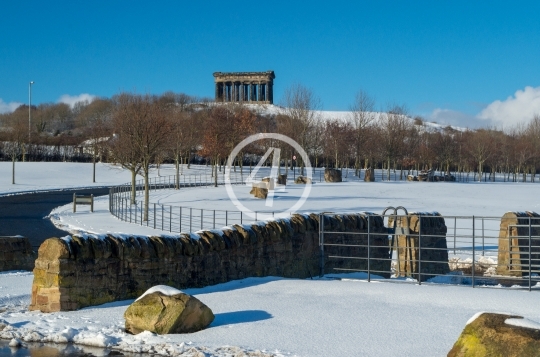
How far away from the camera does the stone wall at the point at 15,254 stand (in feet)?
50.9

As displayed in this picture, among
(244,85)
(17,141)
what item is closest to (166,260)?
(17,141)

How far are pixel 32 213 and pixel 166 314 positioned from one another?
2825cm

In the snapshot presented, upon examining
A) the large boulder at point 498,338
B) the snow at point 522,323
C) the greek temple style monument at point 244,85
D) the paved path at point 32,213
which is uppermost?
the greek temple style monument at point 244,85

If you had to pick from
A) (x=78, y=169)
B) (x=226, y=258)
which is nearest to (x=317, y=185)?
(x=78, y=169)

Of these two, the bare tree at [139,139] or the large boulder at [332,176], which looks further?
the large boulder at [332,176]

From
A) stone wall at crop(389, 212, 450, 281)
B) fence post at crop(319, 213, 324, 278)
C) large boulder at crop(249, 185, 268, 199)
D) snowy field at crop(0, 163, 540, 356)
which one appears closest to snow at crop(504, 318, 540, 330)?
snowy field at crop(0, 163, 540, 356)

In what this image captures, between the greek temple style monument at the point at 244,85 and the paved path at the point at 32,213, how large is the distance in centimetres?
8502

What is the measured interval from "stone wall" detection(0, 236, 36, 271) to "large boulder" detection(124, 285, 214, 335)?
24.0ft

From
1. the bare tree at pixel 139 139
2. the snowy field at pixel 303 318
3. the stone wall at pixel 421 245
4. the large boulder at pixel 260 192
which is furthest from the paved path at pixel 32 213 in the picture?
the snowy field at pixel 303 318

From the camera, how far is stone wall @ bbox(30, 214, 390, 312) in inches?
415

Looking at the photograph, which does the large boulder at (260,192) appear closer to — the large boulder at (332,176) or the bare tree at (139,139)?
the bare tree at (139,139)

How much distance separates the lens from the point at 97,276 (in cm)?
1087

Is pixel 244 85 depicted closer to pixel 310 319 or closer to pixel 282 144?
pixel 282 144

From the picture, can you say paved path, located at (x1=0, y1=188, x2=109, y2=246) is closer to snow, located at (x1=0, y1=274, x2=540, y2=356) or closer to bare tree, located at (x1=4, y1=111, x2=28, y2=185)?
bare tree, located at (x1=4, y1=111, x2=28, y2=185)
